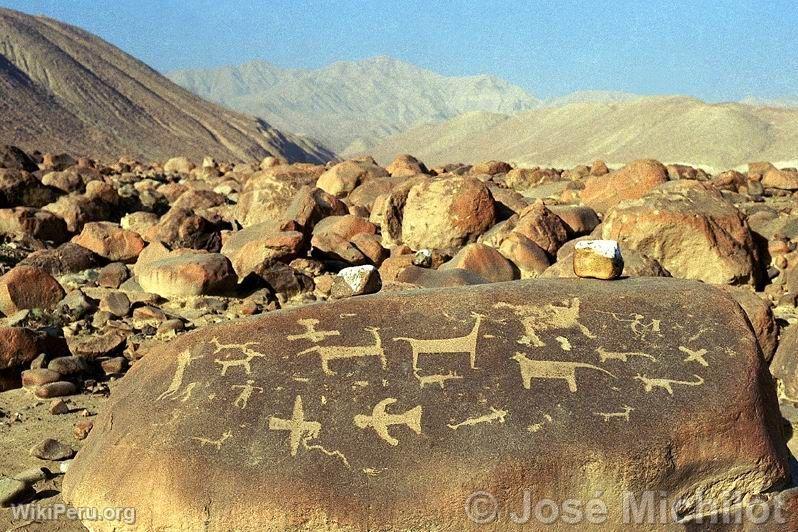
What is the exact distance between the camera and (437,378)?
3.45 metres

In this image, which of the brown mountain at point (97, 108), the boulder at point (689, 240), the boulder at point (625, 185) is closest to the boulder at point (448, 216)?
the boulder at point (689, 240)

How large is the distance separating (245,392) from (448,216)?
7.17m

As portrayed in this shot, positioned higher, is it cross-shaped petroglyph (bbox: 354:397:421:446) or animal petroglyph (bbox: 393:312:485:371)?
animal petroglyph (bbox: 393:312:485:371)

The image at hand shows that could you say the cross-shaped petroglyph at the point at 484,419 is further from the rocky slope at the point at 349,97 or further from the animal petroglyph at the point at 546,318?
the rocky slope at the point at 349,97

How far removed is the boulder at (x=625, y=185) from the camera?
1242cm

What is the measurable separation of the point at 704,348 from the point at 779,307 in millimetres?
5136

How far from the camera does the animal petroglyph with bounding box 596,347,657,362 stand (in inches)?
139

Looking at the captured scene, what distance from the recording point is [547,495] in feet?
10.1

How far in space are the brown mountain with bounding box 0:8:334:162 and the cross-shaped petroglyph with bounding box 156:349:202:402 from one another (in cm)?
3776

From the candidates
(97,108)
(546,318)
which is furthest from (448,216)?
(97,108)

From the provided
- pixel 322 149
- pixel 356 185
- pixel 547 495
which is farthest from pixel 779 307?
pixel 322 149

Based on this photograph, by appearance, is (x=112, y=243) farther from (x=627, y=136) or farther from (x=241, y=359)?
(x=627, y=136)

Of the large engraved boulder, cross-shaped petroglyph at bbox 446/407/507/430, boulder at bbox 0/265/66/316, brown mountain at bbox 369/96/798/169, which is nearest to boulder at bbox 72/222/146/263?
boulder at bbox 0/265/66/316

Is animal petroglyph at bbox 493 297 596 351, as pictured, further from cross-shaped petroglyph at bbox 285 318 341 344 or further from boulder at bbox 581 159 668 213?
boulder at bbox 581 159 668 213
